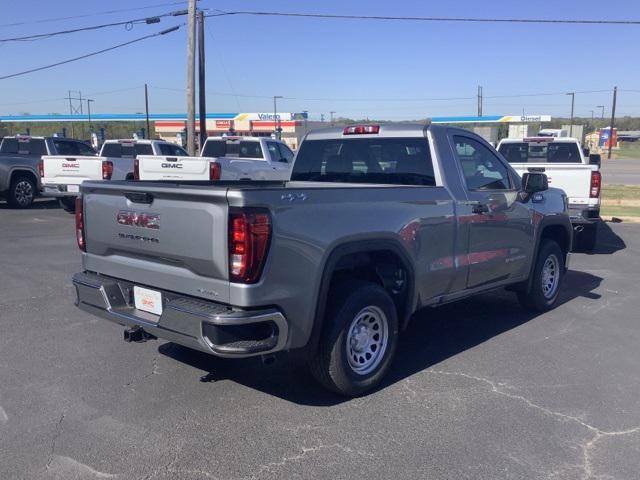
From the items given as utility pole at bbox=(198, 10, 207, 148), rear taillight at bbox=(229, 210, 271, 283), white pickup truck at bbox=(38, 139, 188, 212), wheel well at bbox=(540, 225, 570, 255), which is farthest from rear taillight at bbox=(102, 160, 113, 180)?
rear taillight at bbox=(229, 210, 271, 283)

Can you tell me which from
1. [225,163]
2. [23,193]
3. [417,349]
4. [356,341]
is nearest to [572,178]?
[417,349]

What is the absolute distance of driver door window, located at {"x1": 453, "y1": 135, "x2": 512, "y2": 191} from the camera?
5.75 meters

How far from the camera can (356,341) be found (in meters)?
4.67

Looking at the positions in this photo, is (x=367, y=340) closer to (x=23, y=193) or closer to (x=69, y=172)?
(x=69, y=172)

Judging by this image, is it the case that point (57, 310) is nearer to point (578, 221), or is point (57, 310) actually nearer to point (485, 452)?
point (485, 452)

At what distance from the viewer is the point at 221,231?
3756 mm

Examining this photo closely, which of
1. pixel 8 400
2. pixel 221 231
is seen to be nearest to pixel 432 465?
pixel 221 231

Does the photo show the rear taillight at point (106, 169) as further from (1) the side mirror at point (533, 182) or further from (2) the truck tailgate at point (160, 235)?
(1) the side mirror at point (533, 182)

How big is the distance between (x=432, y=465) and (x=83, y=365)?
3027 mm

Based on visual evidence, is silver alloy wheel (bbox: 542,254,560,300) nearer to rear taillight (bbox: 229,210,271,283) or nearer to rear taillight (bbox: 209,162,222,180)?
rear taillight (bbox: 229,210,271,283)

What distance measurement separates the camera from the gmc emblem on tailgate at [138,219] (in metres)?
4.17

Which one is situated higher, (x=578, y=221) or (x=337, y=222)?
(x=337, y=222)

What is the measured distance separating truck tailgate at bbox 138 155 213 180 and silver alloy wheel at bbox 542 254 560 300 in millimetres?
7950

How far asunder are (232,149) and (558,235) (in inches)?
442
